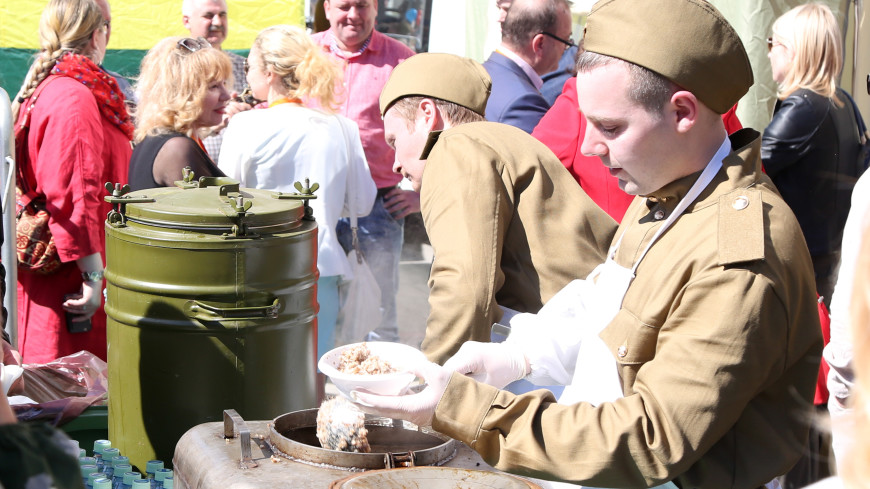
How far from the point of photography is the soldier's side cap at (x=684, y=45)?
5.73 ft

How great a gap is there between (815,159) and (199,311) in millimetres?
3164

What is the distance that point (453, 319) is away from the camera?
8.27ft

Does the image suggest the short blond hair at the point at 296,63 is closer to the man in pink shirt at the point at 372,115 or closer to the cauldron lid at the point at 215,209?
the man in pink shirt at the point at 372,115

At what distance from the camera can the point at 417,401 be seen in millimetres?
1785

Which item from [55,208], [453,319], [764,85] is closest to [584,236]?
[453,319]

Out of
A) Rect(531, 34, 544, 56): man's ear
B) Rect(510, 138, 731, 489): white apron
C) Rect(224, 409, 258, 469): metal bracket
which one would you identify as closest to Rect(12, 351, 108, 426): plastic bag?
Rect(224, 409, 258, 469): metal bracket

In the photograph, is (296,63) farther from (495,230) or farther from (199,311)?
(495,230)

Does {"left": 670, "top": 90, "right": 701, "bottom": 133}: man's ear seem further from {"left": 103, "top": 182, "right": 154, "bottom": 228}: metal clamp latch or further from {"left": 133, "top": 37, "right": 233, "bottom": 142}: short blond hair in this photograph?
{"left": 133, "top": 37, "right": 233, "bottom": 142}: short blond hair

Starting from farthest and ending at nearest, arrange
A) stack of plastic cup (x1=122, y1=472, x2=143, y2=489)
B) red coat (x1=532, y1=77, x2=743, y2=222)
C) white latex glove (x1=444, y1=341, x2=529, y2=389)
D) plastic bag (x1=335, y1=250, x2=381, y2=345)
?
plastic bag (x1=335, y1=250, x2=381, y2=345) → red coat (x1=532, y1=77, x2=743, y2=222) → stack of plastic cup (x1=122, y1=472, x2=143, y2=489) → white latex glove (x1=444, y1=341, x2=529, y2=389)

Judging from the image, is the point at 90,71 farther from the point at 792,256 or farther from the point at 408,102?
the point at 792,256

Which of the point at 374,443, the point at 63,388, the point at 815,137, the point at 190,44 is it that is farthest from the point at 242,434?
the point at 815,137

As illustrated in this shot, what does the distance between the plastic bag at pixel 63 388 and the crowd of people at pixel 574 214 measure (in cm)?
22

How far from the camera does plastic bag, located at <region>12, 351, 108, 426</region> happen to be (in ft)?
9.91

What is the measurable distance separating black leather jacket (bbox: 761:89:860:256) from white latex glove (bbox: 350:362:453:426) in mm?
3206
